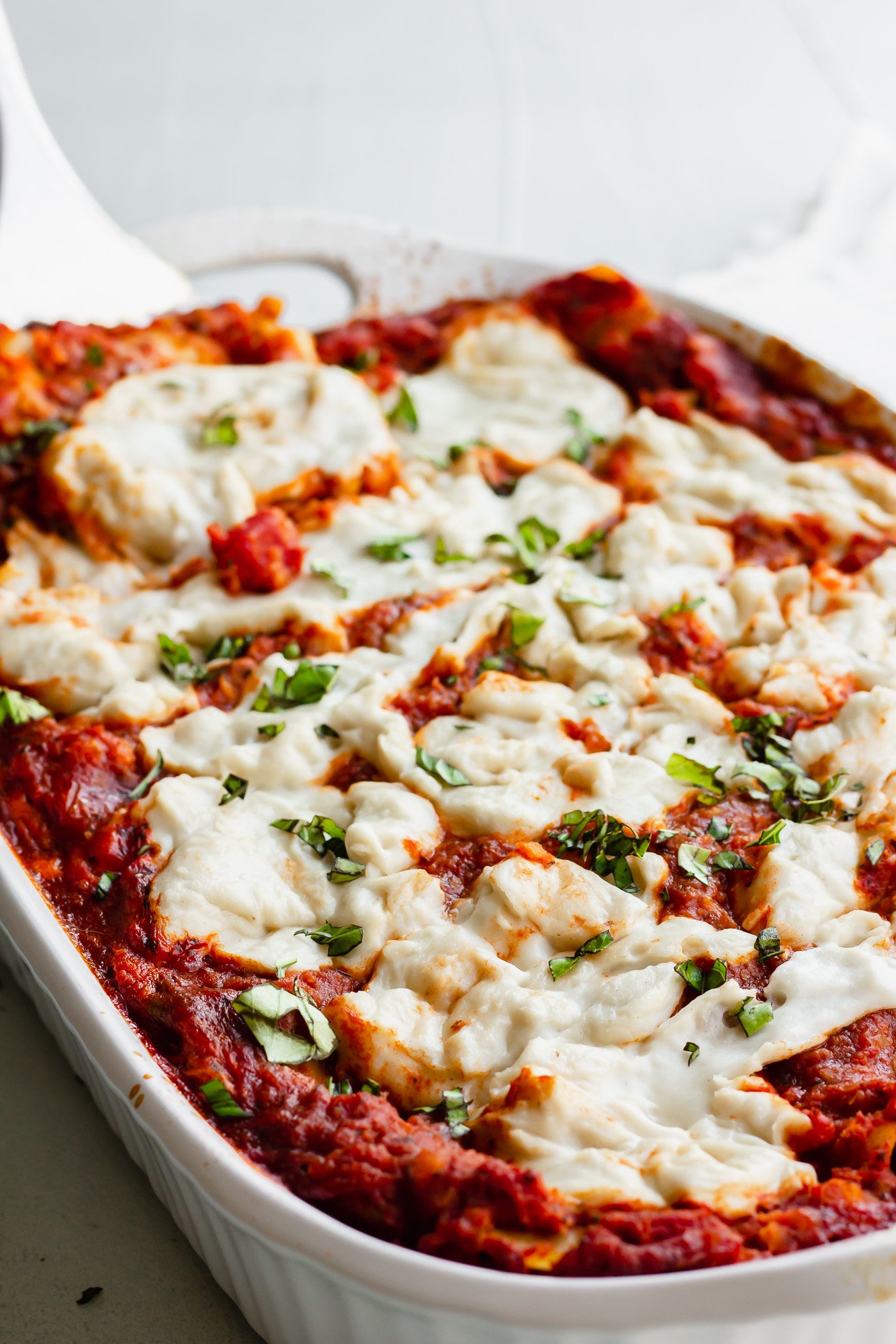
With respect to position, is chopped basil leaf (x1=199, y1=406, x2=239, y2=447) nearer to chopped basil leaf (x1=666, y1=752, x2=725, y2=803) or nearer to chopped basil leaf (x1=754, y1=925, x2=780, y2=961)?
chopped basil leaf (x1=666, y1=752, x2=725, y2=803)

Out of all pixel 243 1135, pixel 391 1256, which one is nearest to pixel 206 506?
pixel 243 1135

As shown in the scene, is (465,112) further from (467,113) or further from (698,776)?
(698,776)

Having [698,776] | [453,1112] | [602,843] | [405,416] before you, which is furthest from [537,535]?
[453,1112]

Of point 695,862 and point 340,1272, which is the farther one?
point 695,862

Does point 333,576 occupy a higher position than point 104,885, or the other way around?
point 333,576

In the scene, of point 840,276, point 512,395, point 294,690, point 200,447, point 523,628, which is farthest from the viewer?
point 840,276

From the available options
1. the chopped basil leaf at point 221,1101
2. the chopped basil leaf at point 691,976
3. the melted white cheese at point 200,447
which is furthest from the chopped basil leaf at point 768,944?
the melted white cheese at point 200,447

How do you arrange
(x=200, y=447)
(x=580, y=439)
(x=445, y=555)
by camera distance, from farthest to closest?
(x=580, y=439) < (x=200, y=447) < (x=445, y=555)
